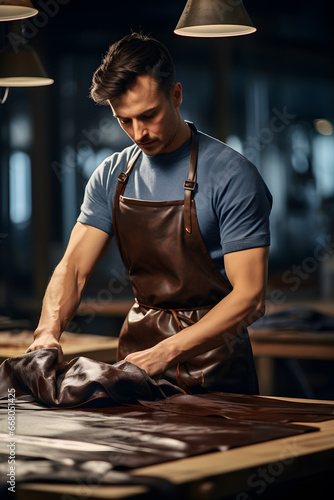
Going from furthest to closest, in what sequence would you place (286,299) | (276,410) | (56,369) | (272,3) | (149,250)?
(272,3) < (286,299) < (149,250) < (56,369) < (276,410)

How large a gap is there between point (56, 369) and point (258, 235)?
0.65m

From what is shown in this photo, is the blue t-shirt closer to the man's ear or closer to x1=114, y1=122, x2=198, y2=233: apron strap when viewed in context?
x1=114, y1=122, x2=198, y2=233: apron strap

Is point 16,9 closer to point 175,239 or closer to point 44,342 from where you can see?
point 175,239

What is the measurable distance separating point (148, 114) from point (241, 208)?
0.37 m

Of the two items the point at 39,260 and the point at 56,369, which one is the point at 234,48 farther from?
the point at 56,369

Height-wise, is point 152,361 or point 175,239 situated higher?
point 175,239

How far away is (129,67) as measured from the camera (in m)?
2.38

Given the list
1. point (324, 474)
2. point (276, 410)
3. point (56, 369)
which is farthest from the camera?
point (56, 369)

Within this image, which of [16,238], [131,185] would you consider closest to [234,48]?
[16,238]

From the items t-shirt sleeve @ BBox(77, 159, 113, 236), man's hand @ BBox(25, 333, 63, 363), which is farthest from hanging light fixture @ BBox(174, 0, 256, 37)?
man's hand @ BBox(25, 333, 63, 363)

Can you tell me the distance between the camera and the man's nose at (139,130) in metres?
2.41

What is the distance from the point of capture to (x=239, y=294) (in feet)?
7.60

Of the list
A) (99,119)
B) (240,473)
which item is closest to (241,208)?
(240,473)

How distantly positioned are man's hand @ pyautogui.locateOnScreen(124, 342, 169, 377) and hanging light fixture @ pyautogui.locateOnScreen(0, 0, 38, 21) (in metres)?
1.45
